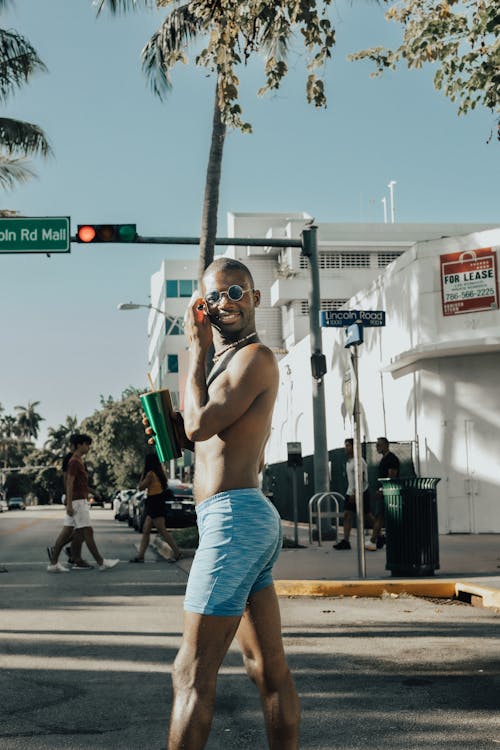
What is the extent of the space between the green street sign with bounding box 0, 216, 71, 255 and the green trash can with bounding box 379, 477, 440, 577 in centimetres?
745

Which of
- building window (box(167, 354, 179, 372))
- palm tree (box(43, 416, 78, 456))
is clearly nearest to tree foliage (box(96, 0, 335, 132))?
building window (box(167, 354, 179, 372))

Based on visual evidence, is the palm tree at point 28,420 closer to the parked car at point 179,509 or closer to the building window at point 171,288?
the building window at point 171,288

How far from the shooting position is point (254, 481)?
3.46m

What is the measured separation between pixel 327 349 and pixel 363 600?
18019 mm

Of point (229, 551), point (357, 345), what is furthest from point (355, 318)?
point (229, 551)

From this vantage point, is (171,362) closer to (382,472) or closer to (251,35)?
(382,472)

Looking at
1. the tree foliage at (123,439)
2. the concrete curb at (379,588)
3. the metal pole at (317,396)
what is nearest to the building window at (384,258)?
the tree foliage at (123,439)

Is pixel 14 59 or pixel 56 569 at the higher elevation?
pixel 14 59

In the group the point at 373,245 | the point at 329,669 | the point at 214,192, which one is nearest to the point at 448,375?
the point at 214,192

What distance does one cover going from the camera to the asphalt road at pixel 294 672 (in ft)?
15.9

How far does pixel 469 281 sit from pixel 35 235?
8.35 m

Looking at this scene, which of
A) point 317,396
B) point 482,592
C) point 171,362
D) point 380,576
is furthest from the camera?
point 171,362

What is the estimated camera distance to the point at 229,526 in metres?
3.37

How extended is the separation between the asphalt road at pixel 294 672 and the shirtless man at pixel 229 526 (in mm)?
1310
